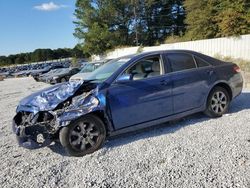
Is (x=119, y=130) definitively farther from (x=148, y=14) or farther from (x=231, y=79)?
(x=148, y=14)

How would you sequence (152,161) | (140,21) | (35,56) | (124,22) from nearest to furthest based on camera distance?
(152,161) < (124,22) < (140,21) < (35,56)

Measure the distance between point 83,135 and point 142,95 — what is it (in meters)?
1.23

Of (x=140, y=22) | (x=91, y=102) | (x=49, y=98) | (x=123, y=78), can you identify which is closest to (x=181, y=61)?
(x=123, y=78)

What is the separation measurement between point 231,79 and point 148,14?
4336 centimetres

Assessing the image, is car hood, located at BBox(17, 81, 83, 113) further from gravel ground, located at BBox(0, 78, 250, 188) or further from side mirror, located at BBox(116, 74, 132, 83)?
gravel ground, located at BBox(0, 78, 250, 188)

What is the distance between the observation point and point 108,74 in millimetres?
4922

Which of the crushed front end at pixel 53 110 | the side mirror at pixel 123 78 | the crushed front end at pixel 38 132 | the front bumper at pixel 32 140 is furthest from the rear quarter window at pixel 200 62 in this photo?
the front bumper at pixel 32 140

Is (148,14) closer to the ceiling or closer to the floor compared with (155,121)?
closer to the ceiling

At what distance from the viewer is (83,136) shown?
4395 millimetres

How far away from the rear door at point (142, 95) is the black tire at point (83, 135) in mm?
315

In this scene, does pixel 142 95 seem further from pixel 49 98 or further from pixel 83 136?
pixel 49 98

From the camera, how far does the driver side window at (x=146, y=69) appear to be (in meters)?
4.93

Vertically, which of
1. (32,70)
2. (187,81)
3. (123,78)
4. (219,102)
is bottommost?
(32,70)

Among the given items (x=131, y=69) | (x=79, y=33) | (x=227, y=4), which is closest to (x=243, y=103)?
(x=131, y=69)
